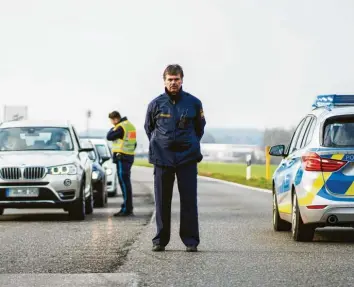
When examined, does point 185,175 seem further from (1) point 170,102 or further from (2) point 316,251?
(2) point 316,251

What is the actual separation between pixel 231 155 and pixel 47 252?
3261 inches

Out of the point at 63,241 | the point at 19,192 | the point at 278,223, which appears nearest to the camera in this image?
the point at 63,241

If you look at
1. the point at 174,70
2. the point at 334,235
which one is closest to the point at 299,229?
the point at 334,235

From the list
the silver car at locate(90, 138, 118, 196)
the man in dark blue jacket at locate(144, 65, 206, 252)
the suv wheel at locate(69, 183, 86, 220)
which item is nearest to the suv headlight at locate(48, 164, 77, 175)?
the suv wheel at locate(69, 183, 86, 220)

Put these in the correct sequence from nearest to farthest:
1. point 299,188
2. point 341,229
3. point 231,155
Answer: point 299,188
point 341,229
point 231,155

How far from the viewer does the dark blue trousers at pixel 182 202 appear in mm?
12945

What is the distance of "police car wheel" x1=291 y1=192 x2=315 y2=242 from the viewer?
1408 centimetres

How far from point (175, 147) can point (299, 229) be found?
219 cm

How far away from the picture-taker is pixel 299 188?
549 inches

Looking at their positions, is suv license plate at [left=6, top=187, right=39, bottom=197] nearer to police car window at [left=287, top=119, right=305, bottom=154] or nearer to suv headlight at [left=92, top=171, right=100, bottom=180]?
police car window at [left=287, top=119, right=305, bottom=154]

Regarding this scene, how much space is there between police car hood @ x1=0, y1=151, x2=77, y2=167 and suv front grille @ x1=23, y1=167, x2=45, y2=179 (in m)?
0.07

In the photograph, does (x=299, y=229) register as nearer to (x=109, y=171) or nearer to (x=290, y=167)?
(x=290, y=167)

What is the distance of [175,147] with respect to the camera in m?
12.8

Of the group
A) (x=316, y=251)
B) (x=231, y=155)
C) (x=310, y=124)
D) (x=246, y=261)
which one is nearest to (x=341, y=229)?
(x=310, y=124)
